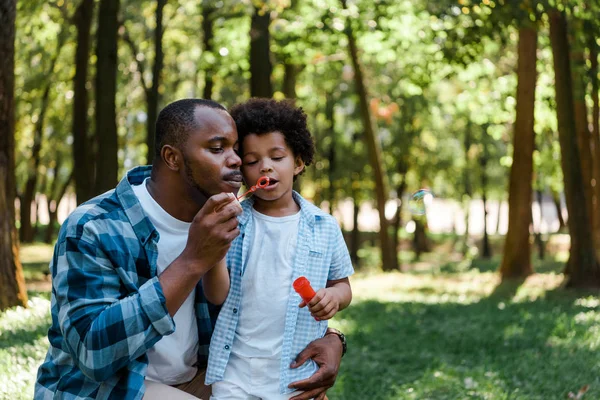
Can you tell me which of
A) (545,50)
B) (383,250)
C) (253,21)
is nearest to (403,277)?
(383,250)

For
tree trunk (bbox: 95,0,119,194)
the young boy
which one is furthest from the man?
tree trunk (bbox: 95,0,119,194)

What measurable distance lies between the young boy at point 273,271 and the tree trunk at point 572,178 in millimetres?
10875

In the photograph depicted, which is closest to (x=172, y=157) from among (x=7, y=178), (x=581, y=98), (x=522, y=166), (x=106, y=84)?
(x=7, y=178)

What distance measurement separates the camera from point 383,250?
870 inches

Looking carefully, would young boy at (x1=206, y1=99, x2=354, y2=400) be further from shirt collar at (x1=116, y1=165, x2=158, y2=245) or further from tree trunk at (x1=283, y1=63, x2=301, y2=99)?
tree trunk at (x1=283, y1=63, x2=301, y2=99)

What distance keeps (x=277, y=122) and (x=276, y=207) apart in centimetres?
37

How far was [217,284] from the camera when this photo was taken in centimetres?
321

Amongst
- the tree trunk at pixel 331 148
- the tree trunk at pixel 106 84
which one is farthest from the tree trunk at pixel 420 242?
the tree trunk at pixel 106 84

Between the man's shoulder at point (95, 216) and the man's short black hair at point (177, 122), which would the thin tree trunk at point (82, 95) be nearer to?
the man's short black hair at point (177, 122)

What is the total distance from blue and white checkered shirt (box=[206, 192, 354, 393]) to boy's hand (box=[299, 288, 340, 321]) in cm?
15

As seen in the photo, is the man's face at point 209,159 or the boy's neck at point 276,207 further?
the boy's neck at point 276,207

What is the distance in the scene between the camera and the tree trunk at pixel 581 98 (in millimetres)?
12265

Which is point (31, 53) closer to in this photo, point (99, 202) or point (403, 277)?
point (403, 277)

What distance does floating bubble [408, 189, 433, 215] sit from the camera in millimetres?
4734
